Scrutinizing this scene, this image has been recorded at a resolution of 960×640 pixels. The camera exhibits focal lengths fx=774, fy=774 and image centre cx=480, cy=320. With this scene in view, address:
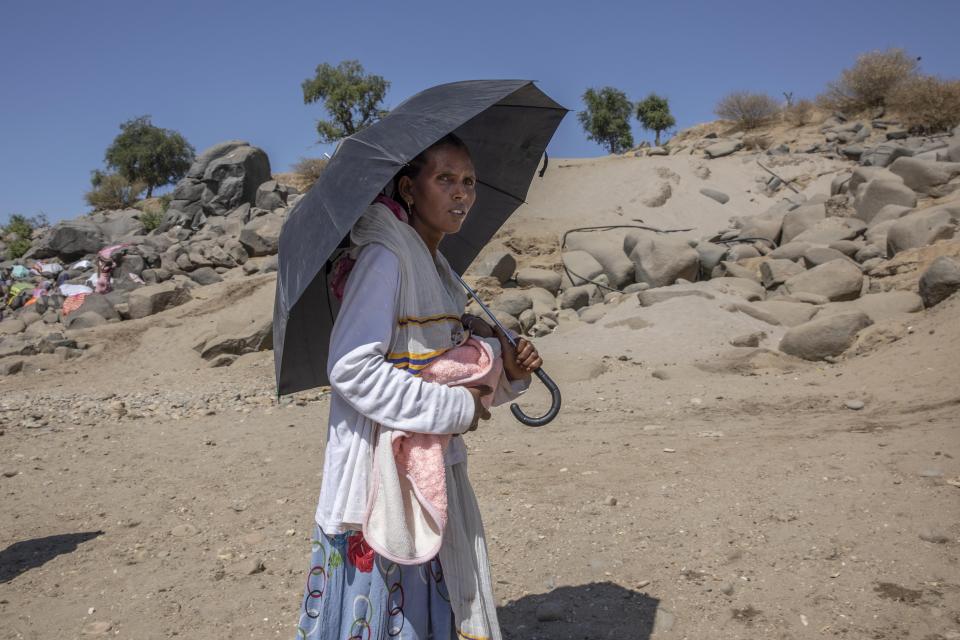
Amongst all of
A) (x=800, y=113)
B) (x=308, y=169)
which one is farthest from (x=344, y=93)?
(x=800, y=113)

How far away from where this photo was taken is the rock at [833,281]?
909cm

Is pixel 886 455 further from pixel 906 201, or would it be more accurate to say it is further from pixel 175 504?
pixel 906 201

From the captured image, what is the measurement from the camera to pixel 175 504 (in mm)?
4562

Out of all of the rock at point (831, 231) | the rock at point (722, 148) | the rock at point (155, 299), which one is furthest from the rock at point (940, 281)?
the rock at point (722, 148)

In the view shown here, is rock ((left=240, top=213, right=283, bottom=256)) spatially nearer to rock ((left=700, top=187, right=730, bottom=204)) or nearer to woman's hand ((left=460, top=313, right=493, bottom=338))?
rock ((left=700, top=187, right=730, bottom=204))

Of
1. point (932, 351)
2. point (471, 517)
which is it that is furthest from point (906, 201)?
point (471, 517)

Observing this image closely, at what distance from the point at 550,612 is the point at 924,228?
29.0 ft

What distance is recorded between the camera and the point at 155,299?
1262 centimetres

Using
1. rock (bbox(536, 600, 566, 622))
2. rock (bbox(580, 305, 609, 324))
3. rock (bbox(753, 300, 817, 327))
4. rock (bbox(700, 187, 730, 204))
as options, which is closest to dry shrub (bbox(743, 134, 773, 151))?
rock (bbox(700, 187, 730, 204))

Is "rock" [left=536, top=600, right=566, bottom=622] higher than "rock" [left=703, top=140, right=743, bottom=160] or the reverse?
the reverse

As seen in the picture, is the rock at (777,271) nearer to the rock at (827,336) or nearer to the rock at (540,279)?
the rock at (540,279)

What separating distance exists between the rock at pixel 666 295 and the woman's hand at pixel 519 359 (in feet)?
25.2

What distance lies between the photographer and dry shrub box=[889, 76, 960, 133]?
20.5 metres

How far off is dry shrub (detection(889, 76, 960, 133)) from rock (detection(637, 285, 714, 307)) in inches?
606
